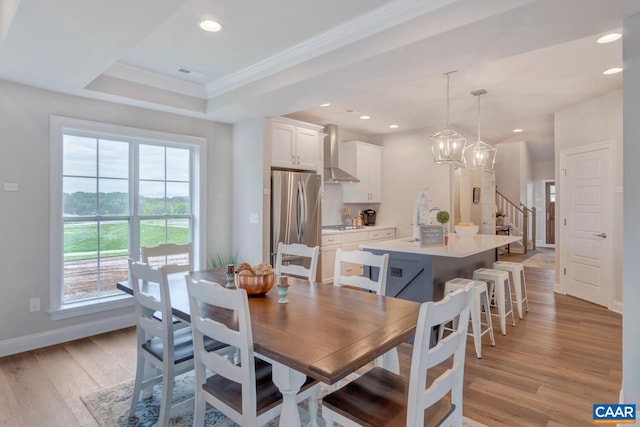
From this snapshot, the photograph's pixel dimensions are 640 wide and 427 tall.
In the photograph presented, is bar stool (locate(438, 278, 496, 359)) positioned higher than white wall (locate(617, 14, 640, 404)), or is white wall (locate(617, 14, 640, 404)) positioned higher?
white wall (locate(617, 14, 640, 404))

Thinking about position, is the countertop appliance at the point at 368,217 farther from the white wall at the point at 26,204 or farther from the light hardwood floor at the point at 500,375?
the white wall at the point at 26,204

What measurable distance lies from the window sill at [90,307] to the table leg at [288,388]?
10.0 ft

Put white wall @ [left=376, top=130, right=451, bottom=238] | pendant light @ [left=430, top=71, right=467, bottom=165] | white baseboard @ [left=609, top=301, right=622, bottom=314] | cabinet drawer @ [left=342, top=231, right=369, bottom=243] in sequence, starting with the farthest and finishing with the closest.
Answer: white wall @ [left=376, top=130, right=451, bottom=238] < cabinet drawer @ [left=342, top=231, right=369, bottom=243] < white baseboard @ [left=609, top=301, right=622, bottom=314] < pendant light @ [left=430, top=71, right=467, bottom=165]

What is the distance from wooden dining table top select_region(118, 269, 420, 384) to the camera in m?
1.25

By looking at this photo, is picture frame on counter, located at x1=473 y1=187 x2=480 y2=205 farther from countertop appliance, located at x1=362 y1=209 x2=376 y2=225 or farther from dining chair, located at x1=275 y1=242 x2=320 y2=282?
dining chair, located at x1=275 y1=242 x2=320 y2=282

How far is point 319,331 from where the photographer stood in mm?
1514

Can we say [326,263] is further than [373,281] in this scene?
Yes

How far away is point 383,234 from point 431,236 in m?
2.80

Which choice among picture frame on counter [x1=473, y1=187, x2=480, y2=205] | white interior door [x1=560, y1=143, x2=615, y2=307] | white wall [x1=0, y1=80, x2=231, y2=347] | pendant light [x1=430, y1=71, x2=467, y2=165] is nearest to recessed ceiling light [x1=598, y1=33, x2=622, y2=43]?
pendant light [x1=430, y1=71, x2=467, y2=165]

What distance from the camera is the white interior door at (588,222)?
177 inches

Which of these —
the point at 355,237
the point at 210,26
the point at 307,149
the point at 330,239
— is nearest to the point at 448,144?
the point at 307,149

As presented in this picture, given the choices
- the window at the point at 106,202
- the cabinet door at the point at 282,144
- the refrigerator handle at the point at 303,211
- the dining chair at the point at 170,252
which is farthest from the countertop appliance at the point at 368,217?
the dining chair at the point at 170,252

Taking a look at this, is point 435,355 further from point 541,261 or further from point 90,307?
point 541,261

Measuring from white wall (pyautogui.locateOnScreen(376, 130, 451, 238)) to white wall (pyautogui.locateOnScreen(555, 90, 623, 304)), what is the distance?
1665 millimetres
